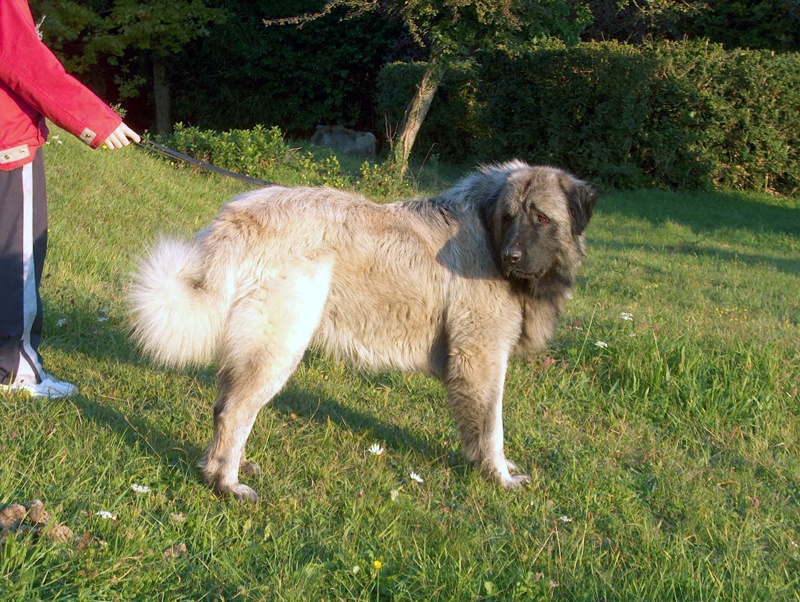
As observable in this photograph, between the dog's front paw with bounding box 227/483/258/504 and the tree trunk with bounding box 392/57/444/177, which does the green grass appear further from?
the tree trunk with bounding box 392/57/444/177

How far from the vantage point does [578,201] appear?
4.22m

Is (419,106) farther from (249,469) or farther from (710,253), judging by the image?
(249,469)

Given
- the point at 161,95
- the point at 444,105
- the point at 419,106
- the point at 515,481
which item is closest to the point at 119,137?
the point at 515,481

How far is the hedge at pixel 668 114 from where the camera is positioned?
15.1 m

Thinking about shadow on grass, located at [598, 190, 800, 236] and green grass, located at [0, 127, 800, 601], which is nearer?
green grass, located at [0, 127, 800, 601]

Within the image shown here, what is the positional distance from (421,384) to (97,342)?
2.20m

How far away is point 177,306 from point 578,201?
83.5 inches

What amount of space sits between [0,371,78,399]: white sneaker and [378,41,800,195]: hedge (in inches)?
495

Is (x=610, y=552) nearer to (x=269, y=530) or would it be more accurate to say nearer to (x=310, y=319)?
(x=269, y=530)

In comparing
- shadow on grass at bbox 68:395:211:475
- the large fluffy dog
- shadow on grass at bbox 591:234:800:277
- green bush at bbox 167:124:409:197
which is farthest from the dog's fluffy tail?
green bush at bbox 167:124:409:197

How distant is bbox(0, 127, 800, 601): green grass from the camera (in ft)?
9.56

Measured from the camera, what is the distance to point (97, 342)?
17.6 ft

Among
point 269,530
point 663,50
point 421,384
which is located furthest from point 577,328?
point 663,50


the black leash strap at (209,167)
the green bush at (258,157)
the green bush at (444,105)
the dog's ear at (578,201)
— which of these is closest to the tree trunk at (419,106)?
the green bush at (258,157)
